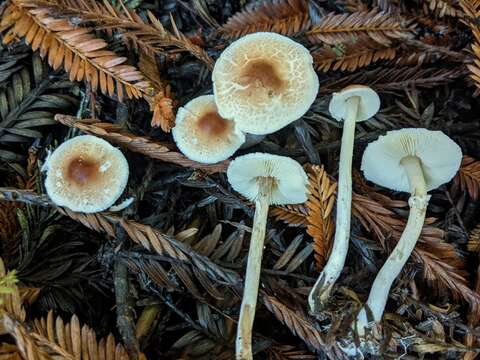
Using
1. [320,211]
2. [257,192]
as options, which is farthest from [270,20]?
[320,211]

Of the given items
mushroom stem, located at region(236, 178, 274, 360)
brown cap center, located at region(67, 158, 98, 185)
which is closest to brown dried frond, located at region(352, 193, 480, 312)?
mushroom stem, located at region(236, 178, 274, 360)

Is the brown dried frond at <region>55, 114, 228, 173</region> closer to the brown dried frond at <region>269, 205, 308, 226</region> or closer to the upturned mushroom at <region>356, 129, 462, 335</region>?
the brown dried frond at <region>269, 205, 308, 226</region>

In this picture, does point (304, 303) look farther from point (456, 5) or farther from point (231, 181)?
point (456, 5)

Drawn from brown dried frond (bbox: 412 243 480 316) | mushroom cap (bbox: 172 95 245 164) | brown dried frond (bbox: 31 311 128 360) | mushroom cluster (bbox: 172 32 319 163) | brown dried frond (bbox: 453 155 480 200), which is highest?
mushroom cluster (bbox: 172 32 319 163)

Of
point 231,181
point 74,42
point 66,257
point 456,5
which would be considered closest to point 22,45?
point 74,42

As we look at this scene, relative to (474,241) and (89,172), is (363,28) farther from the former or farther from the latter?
(89,172)
